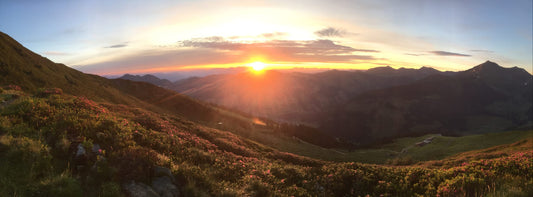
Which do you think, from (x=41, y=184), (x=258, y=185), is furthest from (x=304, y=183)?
(x=41, y=184)

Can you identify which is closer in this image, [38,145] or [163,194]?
[163,194]

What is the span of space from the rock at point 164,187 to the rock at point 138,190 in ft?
0.73

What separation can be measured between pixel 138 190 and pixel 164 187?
2.73 ft

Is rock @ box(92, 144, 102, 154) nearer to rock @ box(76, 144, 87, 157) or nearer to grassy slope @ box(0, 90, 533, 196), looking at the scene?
grassy slope @ box(0, 90, 533, 196)

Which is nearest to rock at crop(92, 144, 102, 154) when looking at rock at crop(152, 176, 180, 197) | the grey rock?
the grey rock

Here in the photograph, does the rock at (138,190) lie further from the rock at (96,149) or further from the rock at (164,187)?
the rock at (96,149)

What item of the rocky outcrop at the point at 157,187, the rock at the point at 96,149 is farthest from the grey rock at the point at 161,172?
the rock at the point at 96,149

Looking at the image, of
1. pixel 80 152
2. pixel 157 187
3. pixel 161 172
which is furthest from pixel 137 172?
pixel 80 152

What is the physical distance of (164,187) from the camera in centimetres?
820

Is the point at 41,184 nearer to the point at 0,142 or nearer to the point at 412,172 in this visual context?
the point at 0,142

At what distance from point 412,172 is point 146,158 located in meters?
14.2

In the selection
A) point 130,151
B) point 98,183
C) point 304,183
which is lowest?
point 304,183

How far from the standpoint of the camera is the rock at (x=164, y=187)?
7971 mm

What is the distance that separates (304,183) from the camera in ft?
40.9
